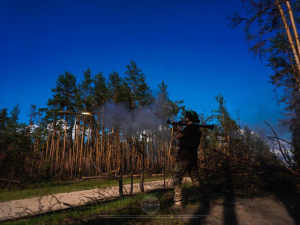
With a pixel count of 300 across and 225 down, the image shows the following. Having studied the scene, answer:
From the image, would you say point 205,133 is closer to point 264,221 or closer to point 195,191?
point 195,191

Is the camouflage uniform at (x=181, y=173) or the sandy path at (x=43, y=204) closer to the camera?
the camouflage uniform at (x=181, y=173)

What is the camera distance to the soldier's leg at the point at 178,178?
4061 mm

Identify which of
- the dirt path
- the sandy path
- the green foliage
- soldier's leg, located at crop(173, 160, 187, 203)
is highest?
the green foliage

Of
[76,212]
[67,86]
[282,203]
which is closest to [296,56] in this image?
[282,203]

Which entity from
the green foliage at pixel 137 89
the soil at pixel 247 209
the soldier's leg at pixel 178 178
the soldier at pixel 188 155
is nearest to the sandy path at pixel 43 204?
the soldier's leg at pixel 178 178

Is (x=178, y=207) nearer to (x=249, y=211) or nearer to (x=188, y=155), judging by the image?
(x=188, y=155)

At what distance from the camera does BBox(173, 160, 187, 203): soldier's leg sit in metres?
4.06

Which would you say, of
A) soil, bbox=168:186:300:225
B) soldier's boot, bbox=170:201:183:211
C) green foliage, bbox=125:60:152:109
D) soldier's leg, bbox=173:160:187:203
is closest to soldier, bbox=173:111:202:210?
soldier's leg, bbox=173:160:187:203

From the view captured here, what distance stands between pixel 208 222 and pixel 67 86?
1182 inches

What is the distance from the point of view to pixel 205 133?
26.9 ft

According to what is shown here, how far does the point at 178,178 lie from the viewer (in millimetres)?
4207

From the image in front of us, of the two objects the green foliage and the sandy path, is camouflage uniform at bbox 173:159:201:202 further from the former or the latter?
the green foliage

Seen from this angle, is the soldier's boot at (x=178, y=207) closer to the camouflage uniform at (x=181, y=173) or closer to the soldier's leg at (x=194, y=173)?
the camouflage uniform at (x=181, y=173)

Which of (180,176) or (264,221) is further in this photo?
(180,176)
